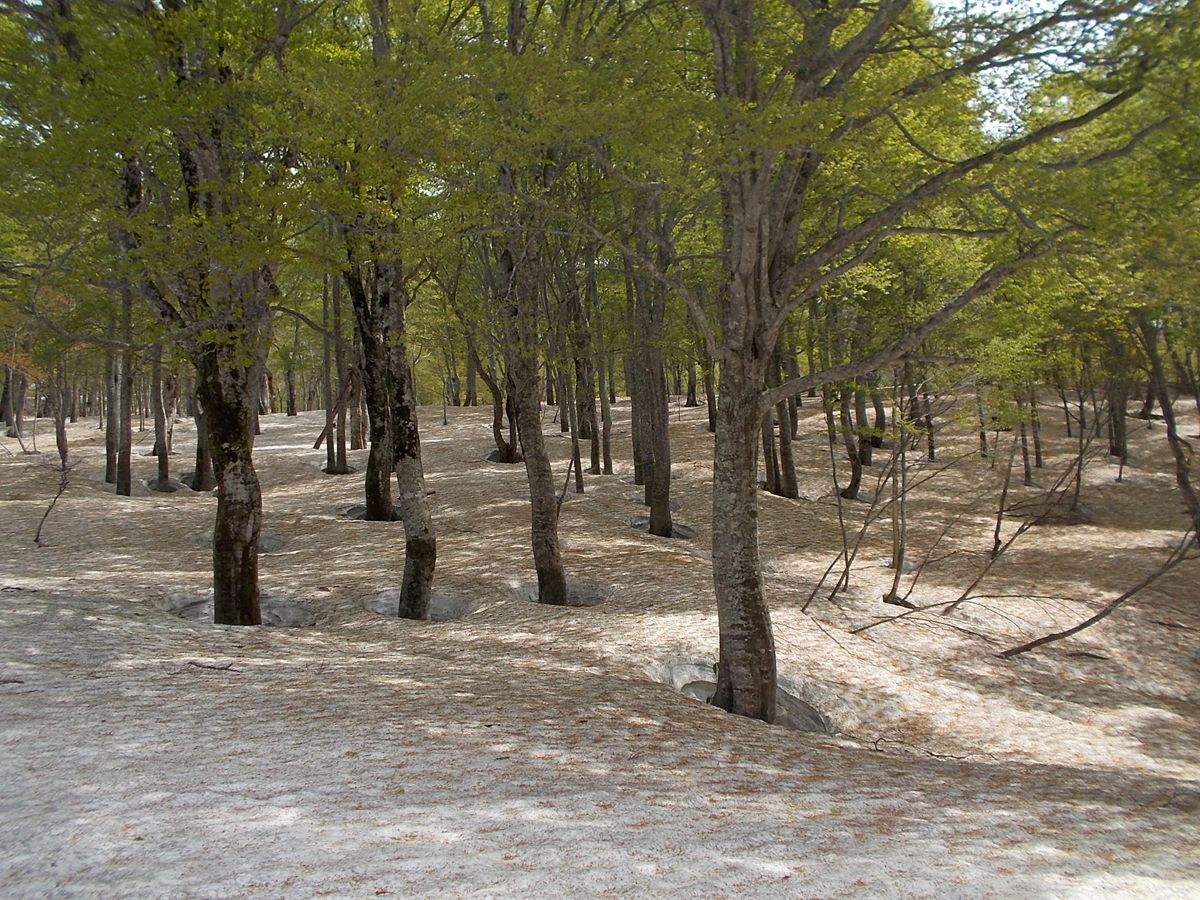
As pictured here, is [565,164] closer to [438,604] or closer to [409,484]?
[409,484]

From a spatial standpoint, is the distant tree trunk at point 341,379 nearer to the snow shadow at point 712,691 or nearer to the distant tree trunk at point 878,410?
the distant tree trunk at point 878,410

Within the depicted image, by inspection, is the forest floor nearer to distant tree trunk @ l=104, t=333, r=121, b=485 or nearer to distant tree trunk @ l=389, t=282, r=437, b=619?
distant tree trunk @ l=389, t=282, r=437, b=619

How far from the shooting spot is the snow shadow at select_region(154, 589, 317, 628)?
985 cm

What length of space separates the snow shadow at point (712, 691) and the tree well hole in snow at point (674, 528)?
711 centimetres

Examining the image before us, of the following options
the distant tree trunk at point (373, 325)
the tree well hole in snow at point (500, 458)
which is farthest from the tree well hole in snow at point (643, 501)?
the distant tree trunk at point (373, 325)

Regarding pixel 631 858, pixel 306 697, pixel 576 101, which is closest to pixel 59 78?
pixel 576 101

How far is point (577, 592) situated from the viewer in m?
11.6

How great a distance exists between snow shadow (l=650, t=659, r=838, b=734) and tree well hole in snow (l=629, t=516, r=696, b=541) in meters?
7.11

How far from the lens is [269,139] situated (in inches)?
316

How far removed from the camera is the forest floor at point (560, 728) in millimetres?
3209

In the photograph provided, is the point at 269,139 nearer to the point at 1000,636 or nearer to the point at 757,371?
the point at 757,371

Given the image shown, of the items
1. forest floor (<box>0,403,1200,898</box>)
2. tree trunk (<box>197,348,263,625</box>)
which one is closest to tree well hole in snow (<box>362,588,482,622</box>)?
forest floor (<box>0,403,1200,898</box>)

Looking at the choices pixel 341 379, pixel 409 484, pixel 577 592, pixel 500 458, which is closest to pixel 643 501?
pixel 500 458

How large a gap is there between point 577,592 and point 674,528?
16.1 ft
